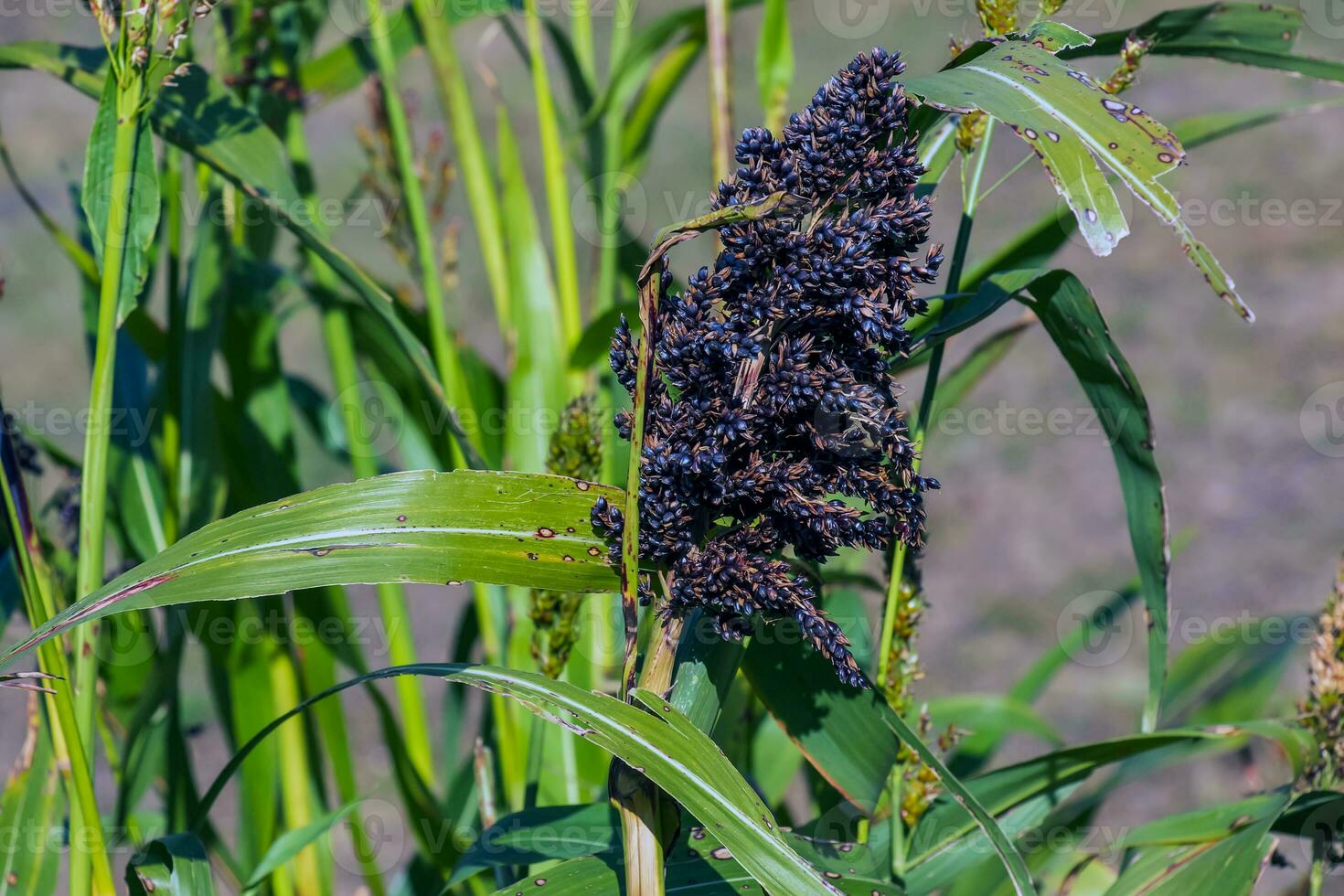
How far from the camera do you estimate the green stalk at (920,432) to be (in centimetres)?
88

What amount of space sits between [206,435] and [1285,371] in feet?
13.1

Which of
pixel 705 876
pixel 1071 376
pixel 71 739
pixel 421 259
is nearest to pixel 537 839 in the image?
pixel 705 876

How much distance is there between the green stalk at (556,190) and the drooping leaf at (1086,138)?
33.2 inches

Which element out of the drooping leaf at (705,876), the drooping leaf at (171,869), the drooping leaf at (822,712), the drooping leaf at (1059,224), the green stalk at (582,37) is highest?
the green stalk at (582,37)

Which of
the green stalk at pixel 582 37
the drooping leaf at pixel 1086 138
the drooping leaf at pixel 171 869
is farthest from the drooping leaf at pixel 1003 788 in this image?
the green stalk at pixel 582 37

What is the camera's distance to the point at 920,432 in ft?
2.81

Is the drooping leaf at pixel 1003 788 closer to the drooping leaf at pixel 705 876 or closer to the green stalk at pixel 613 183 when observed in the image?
the drooping leaf at pixel 705 876

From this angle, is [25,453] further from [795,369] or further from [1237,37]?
[1237,37]

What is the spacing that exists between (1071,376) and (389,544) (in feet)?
12.9

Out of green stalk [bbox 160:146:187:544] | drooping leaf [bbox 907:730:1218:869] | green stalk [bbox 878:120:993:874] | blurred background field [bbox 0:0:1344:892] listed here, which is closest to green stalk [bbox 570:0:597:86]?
blurred background field [bbox 0:0:1344:892]

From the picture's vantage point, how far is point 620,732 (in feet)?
2.02

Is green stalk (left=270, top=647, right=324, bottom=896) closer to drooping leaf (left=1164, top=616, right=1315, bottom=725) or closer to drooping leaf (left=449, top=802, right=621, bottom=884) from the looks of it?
drooping leaf (left=449, top=802, right=621, bottom=884)

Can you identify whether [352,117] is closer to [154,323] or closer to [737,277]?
[154,323]

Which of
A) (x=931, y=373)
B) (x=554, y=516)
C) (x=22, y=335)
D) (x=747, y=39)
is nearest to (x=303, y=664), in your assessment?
(x=554, y=516)
